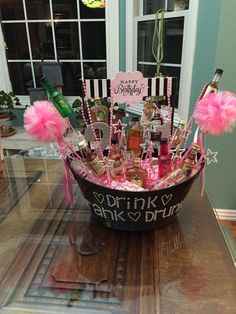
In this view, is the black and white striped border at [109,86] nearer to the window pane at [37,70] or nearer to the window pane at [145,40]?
the window pane at [145,40]

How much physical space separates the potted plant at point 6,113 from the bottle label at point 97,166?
2200 millimetres

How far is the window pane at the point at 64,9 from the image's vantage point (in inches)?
105

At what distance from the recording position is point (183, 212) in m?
0.91

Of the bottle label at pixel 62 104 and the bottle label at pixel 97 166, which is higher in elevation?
the bottle label at pixel 62 104

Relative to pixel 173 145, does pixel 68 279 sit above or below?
below

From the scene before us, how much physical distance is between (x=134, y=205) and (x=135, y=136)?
0.25 metres

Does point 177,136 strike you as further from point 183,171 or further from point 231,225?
point 231,225

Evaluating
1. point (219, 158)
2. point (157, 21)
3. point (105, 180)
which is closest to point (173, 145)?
point (105, 180)

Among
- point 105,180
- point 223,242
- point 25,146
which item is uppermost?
point 105,180

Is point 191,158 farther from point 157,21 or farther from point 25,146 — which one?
point 25,146

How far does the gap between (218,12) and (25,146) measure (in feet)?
6.63

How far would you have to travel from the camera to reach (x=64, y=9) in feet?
8.89

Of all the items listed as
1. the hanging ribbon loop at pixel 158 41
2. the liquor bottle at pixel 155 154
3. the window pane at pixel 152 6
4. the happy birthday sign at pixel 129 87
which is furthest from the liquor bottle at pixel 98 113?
the window pane at pixel 152 6

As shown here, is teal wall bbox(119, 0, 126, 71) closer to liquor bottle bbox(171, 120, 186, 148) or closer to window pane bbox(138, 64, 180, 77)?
window pane bbox(138, 64, 180, 77)
